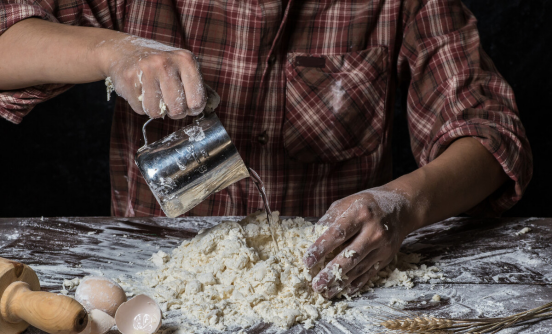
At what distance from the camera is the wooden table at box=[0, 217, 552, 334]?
1.10 m

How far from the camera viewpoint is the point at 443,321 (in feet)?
3.24

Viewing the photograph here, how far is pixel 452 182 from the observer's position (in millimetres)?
1396

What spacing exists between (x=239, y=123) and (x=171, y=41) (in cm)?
30

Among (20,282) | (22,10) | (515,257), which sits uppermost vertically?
(22,10)

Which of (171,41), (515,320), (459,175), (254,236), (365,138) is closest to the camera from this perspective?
(515,320)

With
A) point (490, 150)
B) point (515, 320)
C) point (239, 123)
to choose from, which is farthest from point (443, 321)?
point (239, 123)

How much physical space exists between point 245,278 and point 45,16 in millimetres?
824

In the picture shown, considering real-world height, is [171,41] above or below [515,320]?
above

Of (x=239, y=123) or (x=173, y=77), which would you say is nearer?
(x=173, y=77)

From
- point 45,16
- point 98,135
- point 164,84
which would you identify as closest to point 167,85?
point 164,84

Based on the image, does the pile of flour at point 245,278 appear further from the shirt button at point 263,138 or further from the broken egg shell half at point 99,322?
the shirt button at point 263,138

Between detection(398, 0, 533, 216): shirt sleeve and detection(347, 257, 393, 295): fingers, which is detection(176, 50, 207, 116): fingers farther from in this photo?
detection(398, 0, 533, 216): shirt sleeve

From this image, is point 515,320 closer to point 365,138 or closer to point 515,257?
point 515,257

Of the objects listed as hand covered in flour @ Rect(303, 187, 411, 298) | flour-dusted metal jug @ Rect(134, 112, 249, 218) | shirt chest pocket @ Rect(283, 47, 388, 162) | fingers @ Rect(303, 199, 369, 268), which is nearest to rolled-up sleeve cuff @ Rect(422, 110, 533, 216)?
shirt chest pocket @ Rect(283, 47, 388, 162)
